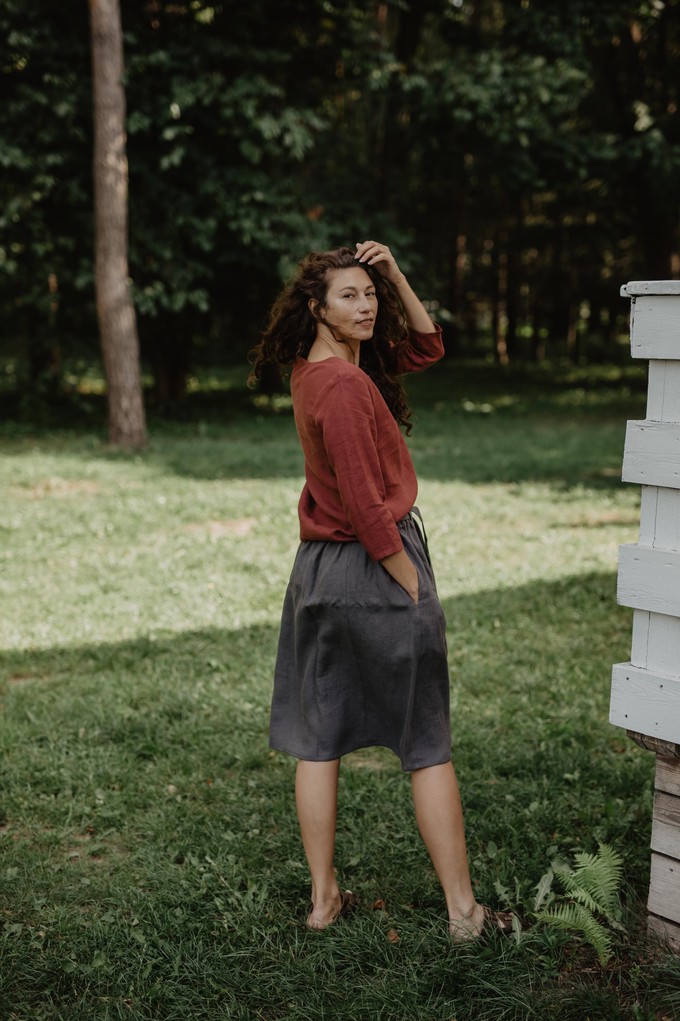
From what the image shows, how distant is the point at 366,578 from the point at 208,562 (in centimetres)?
451

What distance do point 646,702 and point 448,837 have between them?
697mm

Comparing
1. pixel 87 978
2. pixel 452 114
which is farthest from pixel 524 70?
pixel 87 978

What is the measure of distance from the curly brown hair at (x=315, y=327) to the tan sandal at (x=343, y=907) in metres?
1.52

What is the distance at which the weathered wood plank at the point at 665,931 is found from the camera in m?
2.76

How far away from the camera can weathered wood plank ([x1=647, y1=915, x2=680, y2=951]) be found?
276 centimetres

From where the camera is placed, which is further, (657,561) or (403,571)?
(403,571)

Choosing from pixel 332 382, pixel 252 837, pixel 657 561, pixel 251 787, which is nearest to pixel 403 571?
pixel 332 382

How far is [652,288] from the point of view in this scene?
2.51 metres

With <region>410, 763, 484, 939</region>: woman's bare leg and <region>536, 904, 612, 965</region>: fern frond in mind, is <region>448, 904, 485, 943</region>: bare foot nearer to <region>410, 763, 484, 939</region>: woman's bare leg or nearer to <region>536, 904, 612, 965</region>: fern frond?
<region>410, 763, 484, 939</region>: woman's bare leg

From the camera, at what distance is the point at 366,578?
2.79 meters

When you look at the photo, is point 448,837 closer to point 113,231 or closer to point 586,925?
point 586,925

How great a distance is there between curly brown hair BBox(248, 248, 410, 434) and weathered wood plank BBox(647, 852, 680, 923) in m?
1.53

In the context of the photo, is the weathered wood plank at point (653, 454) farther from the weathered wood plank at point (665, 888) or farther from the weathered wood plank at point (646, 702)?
the weathered wood plank at point (665, 888)

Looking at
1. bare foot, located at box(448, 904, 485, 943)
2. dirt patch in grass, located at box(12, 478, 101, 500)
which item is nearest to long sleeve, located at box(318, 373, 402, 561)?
bare foot, located at box(448, 904, 485, 943)
